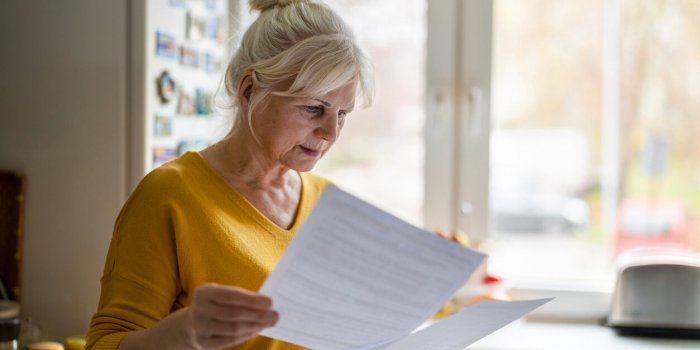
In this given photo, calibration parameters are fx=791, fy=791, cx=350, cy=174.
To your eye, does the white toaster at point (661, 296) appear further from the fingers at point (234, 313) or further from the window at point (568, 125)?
the fingers at point (234, 313)

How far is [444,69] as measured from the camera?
81.7 inches

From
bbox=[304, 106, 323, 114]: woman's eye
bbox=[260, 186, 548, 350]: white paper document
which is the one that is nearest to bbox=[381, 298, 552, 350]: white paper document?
bbox=[260, 186, 548, 350]: white paper document

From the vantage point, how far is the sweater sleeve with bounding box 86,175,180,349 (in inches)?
40.0

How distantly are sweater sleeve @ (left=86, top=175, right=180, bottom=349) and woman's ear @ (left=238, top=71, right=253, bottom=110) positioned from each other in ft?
0.60

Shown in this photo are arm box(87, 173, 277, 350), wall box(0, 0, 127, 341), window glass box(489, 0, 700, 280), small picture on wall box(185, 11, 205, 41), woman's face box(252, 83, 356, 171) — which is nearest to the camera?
arm box(87, 173, 277, 350)

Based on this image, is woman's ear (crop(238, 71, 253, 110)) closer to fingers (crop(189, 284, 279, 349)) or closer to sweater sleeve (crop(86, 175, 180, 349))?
sweater sleeve (crop(86, 175, 180, 349))

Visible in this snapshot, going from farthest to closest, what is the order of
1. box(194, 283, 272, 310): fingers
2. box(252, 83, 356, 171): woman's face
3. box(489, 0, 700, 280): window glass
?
1. box(489, 0, 700, 280): window glass
2. box(252, 83, 356, 171): woman's face
3. box(194, 283, 272, 310): fingers

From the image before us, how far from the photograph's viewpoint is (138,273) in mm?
1027

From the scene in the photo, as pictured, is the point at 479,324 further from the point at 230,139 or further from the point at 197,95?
the point at 197,95

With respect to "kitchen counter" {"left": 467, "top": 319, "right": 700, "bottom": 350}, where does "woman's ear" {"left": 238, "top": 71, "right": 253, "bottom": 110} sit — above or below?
above

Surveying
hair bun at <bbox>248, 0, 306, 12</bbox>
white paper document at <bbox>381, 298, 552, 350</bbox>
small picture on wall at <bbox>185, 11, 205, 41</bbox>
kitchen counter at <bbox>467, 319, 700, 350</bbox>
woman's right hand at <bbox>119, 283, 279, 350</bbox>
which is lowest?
kitchen counter at <bbox>467, 319, 700, 350</bbox>

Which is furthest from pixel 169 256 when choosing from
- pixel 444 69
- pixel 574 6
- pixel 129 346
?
pixel 574 6

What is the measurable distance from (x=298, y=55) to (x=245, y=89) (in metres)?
0.11

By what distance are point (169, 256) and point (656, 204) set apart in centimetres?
145
